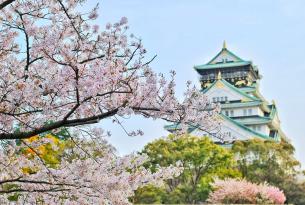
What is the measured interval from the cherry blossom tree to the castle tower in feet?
121

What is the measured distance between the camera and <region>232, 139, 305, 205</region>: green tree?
30.5 m

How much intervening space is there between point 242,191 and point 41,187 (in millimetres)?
18443

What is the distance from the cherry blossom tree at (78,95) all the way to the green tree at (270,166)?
26.1m

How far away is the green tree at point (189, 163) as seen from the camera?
25578mm

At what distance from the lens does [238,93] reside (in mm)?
46625

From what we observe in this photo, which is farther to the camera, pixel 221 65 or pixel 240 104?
pixel 221 65

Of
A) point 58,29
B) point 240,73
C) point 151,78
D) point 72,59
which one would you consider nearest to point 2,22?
point 58,29

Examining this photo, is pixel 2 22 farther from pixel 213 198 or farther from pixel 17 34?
pixel 213 198

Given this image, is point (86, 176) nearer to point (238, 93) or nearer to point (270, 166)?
point (270, 166)

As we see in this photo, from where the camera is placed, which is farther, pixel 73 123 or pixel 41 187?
pixel 41 187

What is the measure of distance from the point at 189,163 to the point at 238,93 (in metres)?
20.9

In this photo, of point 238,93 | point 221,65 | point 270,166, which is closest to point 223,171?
point 270,166

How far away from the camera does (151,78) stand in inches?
171

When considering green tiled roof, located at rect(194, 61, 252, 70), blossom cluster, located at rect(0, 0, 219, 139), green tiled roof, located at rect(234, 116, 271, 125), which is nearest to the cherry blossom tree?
blossom cluster, located at rect(0, 0, 219, 139)
